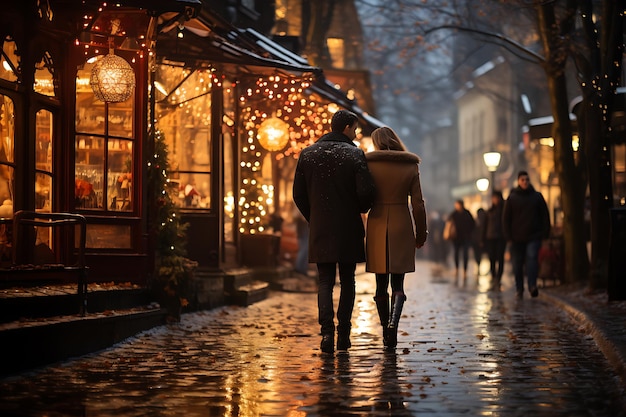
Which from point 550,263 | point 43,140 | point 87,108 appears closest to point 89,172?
point 87,108

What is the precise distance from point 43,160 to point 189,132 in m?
5.51

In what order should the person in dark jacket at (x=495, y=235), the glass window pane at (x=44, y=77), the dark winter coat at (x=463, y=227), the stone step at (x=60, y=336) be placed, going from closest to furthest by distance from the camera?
the stone step at (x=60, y=336) → the glass window pane at (x=44, y=77) → the person in dark jacket at (x=495, y=235) → the dark winter coat at (x=463, y=227)

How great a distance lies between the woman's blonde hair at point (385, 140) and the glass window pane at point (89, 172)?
4527 millimetres

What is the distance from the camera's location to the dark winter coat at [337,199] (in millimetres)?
11398

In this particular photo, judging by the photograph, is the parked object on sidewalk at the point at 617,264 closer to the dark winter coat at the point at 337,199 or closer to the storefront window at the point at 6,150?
the dark winter coat at the point at 337,199

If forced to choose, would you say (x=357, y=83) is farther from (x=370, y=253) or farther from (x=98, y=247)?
(x=370, y=253)

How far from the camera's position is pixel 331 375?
32.6 feet

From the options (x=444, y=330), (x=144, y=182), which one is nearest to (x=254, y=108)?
(x=144, y=182)

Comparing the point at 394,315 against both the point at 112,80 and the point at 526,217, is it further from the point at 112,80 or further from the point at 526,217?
the point at 526,217

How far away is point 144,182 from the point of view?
15695 millimetres

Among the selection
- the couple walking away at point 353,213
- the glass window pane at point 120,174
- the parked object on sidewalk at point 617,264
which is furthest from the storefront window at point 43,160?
the parked object on sidewalk at point 617,264

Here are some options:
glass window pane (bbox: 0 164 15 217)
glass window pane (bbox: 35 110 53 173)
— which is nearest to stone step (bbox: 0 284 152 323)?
glass window pane (bbox: 0 164 15 217)

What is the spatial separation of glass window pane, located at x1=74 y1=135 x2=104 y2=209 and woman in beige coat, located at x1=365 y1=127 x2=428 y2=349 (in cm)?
460

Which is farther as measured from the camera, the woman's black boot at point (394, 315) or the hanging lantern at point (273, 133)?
the hanging lantern at point (273, 133)
